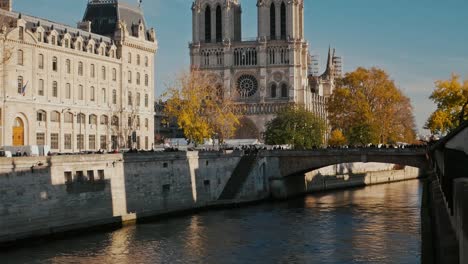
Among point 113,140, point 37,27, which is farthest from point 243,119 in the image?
point 37,27

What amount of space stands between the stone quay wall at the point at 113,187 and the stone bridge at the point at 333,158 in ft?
3.33

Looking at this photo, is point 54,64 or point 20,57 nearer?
point 20,57

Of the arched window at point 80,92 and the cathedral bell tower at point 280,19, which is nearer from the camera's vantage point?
the arched window at point 80,92

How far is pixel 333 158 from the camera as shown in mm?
75375

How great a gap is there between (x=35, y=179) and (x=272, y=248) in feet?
50.7

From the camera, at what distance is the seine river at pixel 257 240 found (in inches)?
1463

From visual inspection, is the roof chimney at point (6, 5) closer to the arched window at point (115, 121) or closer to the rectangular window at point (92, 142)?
the rectangular window at point (92, 142)

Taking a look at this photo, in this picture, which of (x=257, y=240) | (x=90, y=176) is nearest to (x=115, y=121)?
(x=90, y=176)

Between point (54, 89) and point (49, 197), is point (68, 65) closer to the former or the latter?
point (54, 89)

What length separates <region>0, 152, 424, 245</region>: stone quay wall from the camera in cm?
4319

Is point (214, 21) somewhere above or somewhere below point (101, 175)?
above

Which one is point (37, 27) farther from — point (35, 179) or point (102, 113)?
point (35, 179)

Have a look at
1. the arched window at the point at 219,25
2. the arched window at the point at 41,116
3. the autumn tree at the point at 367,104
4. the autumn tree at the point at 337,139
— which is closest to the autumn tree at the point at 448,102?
the autumn tree at the point at 367,104

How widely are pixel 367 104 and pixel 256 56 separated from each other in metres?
42.8
